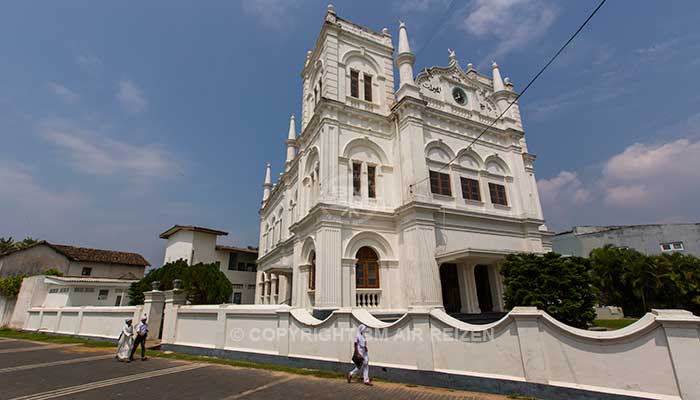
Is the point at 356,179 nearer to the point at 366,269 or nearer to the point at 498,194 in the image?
the point at 366,269

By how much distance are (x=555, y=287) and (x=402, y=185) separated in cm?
733

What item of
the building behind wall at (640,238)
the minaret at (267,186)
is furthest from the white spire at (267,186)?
the building behind wall at (640,238)

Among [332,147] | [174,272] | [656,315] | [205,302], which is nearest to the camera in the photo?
[656,315]

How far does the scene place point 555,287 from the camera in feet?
32.6

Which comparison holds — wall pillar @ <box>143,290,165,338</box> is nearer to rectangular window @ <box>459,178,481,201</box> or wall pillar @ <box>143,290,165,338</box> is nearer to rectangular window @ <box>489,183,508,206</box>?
rectangular window @ <box>459,178,481,201</box>

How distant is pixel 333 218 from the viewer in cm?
1329

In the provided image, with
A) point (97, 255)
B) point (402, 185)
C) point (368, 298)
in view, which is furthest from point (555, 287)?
point (97, 255)

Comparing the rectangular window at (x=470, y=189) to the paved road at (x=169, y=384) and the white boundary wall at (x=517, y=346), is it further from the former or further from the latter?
the paved road at (x=169, y=384)

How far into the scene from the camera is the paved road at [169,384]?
6.36 meters

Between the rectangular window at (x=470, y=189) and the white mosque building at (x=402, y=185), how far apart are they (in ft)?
0.21

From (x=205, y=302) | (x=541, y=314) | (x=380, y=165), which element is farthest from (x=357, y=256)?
(x=205, y=302)

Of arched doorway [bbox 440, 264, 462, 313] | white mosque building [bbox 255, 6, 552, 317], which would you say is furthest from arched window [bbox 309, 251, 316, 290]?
arched doorway [bbox 440, 264, 462, 313]

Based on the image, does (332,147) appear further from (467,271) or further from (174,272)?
(174,272)

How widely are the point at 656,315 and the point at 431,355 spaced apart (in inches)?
155
